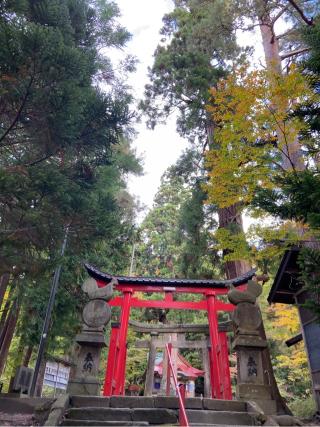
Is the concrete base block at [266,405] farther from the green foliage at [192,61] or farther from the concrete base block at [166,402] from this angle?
the green foliage at [192,61]

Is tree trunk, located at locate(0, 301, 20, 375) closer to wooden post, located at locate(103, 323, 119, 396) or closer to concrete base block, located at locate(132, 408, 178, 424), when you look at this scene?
wooden post, located at locate(103, 323, 119, 396)

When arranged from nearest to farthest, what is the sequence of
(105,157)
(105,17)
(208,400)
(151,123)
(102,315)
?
(208,400)
(102,315)
(105,157)
(105,17)
(151,123)

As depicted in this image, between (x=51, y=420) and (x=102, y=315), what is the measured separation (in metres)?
2.52

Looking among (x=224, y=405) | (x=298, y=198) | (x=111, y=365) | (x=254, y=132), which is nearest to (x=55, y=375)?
(x=111, y=365)

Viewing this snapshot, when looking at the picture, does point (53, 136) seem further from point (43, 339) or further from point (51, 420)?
point (51, 420)

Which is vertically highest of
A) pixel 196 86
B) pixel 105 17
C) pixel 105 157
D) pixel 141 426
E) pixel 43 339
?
pixel 105 17

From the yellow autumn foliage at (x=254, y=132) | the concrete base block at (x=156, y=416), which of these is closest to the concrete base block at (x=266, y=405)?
the concrete base block at (x=156, y=416)

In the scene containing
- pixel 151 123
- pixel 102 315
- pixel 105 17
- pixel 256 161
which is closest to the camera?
pixel 102 315

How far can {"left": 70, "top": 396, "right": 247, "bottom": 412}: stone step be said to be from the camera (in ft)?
18.3

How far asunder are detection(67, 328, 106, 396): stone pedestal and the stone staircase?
25.3 inches

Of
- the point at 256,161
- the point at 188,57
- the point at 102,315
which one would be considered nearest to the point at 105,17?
the point at 188,57

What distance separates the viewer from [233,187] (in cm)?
801

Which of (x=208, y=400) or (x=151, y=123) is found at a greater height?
(x=151, y=123)

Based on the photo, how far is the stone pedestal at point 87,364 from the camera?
626 centimetres
